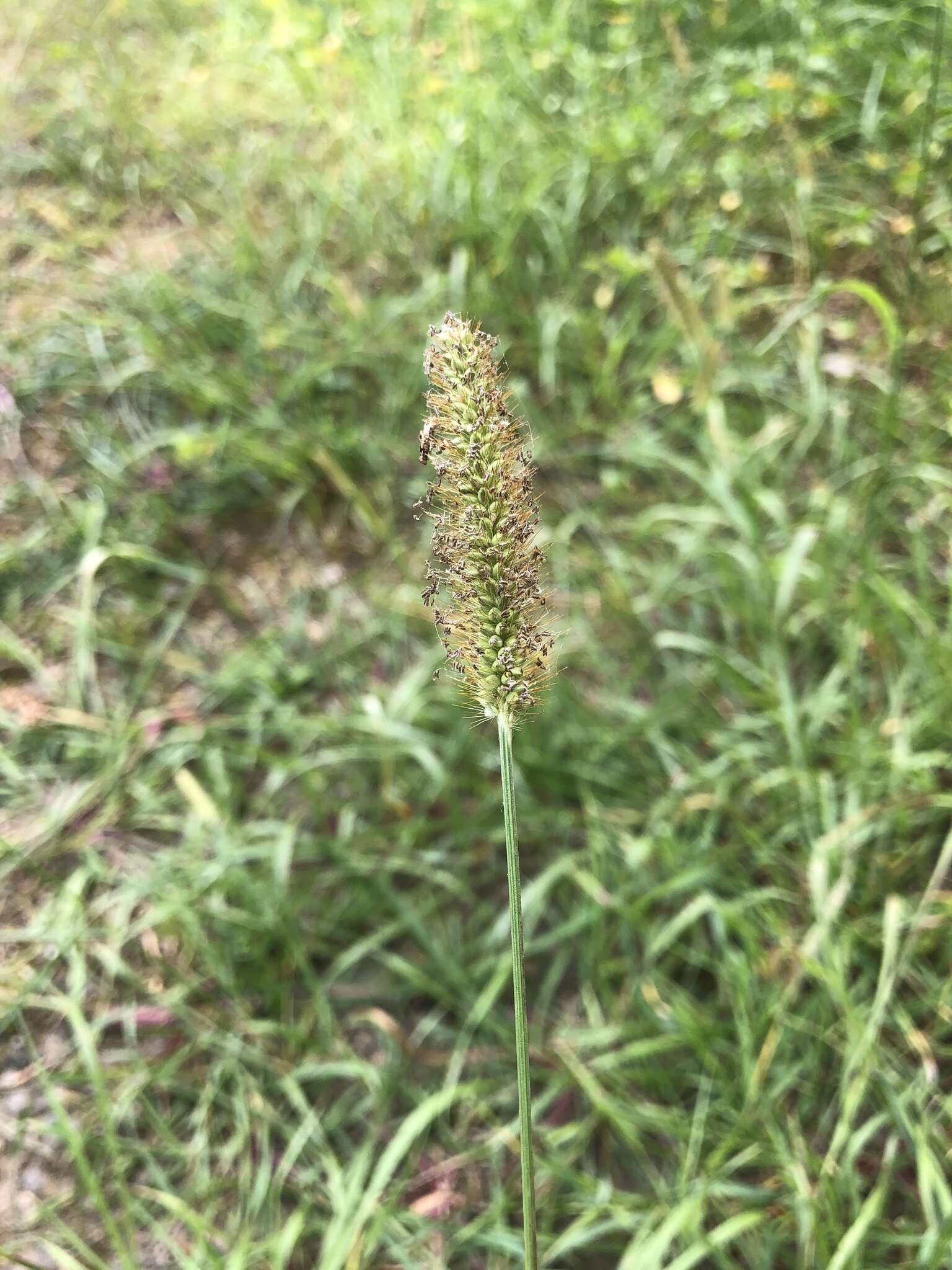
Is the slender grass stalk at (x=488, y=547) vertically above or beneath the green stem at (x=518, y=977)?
above

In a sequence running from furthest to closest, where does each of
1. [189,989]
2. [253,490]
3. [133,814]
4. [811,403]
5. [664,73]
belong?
[664,73], [253,490], [811,403], [133,814], [189,989]

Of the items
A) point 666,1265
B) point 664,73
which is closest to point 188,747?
point 666,1265

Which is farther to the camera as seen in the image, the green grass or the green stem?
A: the green grass

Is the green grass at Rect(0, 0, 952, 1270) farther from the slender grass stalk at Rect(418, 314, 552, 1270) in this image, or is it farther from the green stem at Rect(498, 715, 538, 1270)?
the slender grass stalk at Rect(418, 314, 552, 1270)

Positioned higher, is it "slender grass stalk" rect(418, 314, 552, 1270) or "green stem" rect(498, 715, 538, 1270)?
"slender grass stalk" rect(418, 314, 552, 1270)

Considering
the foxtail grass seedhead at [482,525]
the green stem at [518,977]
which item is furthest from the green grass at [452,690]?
the foxtail grass seedhead at [482,525]

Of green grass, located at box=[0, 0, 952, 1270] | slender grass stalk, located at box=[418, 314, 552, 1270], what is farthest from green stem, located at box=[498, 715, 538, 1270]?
green grass, located at box=[0, 0, 952, 1270]

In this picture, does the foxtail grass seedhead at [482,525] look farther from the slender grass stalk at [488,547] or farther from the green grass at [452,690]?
the green grass at [452,690]

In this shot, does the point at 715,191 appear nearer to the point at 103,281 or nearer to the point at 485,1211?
the point at 103,281

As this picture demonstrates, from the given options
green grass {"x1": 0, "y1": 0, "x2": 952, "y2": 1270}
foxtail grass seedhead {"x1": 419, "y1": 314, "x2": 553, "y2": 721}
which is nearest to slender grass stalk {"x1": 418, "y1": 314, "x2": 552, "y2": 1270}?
foxtail grass seedhead {"x1": 419, "y1": 314, "x2": 553, "y2": 721}
